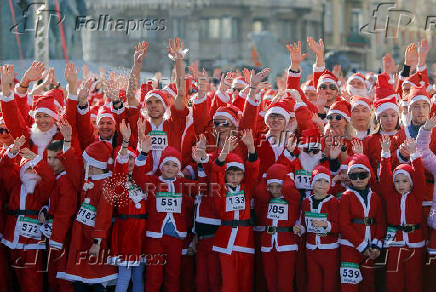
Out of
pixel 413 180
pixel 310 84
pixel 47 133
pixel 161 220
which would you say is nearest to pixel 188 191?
pixel 161 220

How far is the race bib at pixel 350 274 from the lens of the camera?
18.9ft

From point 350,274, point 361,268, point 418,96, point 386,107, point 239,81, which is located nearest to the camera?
point 350,274

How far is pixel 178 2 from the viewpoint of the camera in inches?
1549

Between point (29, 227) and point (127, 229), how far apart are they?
3.20 ft

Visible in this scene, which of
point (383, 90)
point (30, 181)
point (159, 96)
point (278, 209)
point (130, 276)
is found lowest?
point (130, 276)

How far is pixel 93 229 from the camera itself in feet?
19.8

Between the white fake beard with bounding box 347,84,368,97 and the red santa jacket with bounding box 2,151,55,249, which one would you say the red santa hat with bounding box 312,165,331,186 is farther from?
the white fake beard with bounding box 347,84,368,97

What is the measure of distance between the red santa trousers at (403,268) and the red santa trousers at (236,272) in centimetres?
126

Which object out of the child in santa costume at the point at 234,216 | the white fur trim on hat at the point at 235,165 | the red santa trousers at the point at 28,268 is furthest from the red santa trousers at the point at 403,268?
the red santa trousers at the point at 28,268

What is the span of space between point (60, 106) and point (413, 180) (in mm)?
3828

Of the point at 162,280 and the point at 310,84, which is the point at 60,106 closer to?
the point at 162,280

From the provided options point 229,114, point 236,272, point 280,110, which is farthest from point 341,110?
point 236,272

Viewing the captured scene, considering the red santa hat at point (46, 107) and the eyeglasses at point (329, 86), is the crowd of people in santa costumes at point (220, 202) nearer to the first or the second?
the red santa hat at point (46, 107)

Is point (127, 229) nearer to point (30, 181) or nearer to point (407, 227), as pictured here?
point (30, 181)
